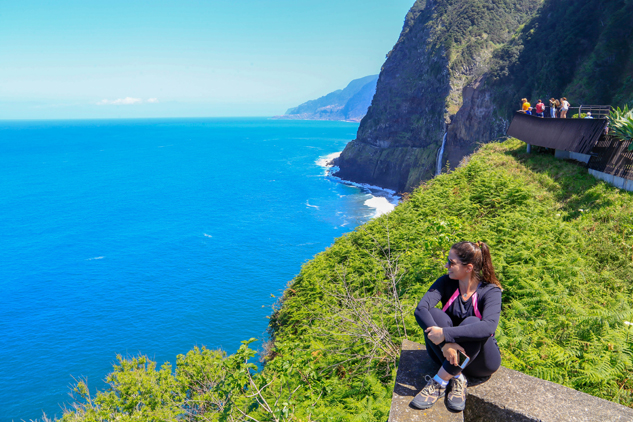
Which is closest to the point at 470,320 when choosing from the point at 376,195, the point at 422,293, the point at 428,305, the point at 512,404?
the point at 428,305

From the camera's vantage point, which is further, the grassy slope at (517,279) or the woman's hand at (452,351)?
the grassy slope at (517,279)

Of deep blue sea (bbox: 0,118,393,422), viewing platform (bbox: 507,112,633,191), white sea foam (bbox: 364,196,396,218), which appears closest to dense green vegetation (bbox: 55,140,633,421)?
viewing platform (bbox: 507,112,633,191)

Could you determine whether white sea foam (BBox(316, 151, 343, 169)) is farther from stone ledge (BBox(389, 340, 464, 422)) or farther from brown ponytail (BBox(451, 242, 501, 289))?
brown ponytail (BBox(451, 242, 501, 289))

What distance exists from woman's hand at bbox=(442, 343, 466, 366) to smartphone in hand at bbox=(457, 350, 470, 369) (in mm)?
57

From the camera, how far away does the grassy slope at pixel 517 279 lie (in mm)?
5754

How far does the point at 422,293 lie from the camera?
866cm

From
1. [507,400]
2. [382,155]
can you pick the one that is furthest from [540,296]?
[382,155]

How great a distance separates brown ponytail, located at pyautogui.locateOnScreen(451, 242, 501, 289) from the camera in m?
4.48

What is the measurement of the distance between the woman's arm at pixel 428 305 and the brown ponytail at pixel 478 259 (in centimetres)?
50

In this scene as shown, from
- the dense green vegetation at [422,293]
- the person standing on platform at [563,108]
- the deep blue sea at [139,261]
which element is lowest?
the deep blue sea at [139,261]

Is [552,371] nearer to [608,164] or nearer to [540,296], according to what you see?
[540,296]

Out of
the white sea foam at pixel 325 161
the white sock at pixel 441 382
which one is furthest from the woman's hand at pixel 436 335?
the white sea foam at pixel 325 161

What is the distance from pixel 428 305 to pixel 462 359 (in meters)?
0.70

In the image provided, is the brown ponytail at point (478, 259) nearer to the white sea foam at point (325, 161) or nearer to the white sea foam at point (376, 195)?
the white sea foam at point (376, 195)
